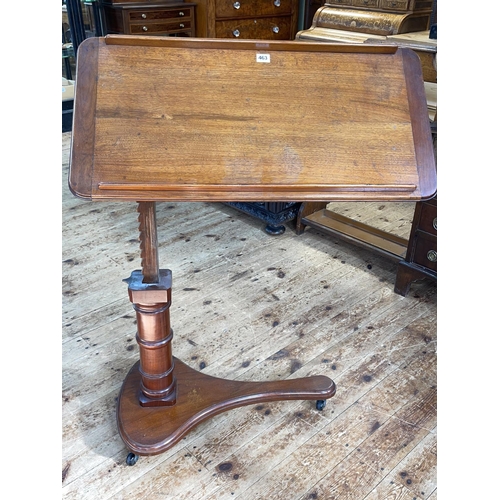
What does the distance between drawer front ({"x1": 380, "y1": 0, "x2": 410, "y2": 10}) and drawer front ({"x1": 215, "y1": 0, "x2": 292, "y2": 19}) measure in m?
1.59

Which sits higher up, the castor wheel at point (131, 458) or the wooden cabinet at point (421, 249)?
the wooden cabinet at point (421, 249)

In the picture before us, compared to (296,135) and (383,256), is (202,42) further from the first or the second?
(383,256)

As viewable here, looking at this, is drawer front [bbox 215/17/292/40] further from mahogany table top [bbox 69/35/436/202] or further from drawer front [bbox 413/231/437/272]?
mahogany table top [bbox 69/35/436/202]

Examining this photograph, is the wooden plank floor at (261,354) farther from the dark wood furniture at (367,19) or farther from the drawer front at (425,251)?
the dark wood furniture at (367,19)

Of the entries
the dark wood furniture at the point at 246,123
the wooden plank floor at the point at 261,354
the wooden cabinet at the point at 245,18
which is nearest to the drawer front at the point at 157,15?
the wooden cabinet at the point at 245,18

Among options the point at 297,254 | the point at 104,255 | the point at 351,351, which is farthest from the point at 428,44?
the point at 104,255

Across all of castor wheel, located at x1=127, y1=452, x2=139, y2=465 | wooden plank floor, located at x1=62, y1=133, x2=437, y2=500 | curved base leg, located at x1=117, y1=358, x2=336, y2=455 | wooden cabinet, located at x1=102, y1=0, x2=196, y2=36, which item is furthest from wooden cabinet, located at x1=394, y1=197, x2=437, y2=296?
wooden cabinet, located at x1=102, y1=0, x2=196, y2=36

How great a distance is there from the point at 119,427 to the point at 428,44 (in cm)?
207

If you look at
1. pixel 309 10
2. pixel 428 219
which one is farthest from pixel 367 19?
pixel 309 10

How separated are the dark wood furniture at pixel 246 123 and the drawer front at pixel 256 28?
3.27 m

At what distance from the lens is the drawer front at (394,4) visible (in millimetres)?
2846

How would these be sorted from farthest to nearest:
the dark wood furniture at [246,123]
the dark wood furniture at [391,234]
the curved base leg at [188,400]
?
1. the dark wood furniture at [391,234]
2. the curved base leg at [188,400]
3. the dark wood furniture at [246,123]

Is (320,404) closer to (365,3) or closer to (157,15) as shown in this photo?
(365,3)

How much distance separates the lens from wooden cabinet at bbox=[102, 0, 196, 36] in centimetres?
401
